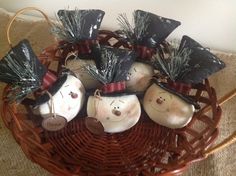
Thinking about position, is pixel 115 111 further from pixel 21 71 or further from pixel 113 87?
pixel 21 71

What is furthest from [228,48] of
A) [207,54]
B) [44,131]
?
[44,131]

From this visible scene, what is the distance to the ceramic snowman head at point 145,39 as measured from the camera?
2.40 feet

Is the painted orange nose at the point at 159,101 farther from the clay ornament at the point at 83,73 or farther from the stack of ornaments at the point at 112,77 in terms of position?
the clay ornament at the point at 83,73

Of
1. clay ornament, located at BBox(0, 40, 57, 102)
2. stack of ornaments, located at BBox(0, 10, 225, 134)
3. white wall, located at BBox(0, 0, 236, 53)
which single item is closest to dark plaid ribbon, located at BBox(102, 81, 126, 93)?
stack of ornaments, located at BBox(0, 10, 225, 134)

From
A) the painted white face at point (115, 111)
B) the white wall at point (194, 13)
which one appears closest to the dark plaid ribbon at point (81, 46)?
the painted white face at point (115, 111)

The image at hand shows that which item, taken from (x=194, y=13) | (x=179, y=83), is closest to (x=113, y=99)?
(x=179, y=83)

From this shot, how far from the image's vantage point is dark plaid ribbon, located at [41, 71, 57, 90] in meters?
0.68

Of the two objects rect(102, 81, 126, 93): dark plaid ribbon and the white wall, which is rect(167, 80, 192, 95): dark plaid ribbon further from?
the white wall

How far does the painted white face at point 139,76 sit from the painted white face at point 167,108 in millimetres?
25

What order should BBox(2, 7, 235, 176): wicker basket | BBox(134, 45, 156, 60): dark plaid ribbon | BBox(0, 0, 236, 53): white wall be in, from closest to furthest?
BBox(2, 7, 235, 176): wicker basket < BBox(134, 45, 156, 60): dark plaid ribbon < BBox(0, 0, 236, 53): white wall

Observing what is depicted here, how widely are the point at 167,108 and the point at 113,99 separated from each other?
0.10 m

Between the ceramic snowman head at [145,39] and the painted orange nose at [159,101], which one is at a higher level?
the ceramic snowman head at [145,39]

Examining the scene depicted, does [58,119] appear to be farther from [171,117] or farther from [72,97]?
[171,117]

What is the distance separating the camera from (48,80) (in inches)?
27.0
